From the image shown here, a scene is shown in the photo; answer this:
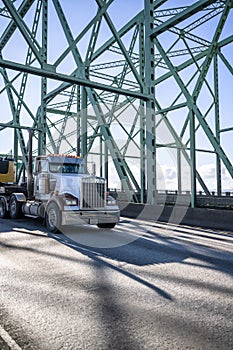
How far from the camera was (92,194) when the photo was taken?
10.2 m

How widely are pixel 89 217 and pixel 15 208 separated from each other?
17.0 feet

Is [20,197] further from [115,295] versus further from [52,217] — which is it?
[115,295]

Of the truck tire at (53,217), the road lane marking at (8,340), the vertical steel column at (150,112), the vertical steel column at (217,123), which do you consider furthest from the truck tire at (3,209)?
the vertical steel column at (217,123)

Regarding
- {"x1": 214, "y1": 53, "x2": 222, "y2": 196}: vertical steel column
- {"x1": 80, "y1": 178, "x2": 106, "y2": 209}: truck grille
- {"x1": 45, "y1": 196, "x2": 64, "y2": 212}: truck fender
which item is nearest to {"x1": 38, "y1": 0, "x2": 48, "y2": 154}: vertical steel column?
{"x1": 45, "y1": 196, "x2": 64, "y2": 212}: truck fender

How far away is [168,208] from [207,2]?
8.39 metres

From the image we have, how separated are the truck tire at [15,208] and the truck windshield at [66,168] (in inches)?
116

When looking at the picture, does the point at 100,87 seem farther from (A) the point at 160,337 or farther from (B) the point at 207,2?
(A) the point at 160,337

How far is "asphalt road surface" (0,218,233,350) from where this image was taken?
10.4ft

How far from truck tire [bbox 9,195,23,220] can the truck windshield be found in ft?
9.65

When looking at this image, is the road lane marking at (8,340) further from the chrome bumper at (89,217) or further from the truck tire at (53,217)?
the truck tire at (53,217)

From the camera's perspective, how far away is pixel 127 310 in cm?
Answer: 386

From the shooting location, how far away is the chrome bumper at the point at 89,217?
378 inches

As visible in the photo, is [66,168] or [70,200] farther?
[66,168]

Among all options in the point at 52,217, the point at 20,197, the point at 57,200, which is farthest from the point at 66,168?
the point at 20,197
